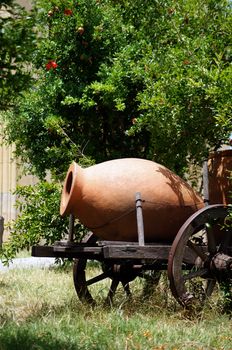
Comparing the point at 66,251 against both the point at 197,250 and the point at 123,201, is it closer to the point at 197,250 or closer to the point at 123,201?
the point at 123,201

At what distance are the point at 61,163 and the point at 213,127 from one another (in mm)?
3079

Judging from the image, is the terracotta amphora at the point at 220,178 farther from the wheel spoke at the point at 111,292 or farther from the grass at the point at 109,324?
the wheel spoke at the point at 111,292

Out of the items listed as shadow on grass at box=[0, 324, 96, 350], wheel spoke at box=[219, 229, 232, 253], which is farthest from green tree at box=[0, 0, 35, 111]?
wheel spoke at box=[219, 229, 232, 253]

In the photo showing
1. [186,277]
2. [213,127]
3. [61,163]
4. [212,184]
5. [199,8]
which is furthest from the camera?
[61,163]

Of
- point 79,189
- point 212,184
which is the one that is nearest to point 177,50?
point 212,184

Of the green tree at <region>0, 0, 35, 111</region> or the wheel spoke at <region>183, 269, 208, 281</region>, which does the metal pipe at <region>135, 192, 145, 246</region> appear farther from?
the green tree at <region>0, 0, 35, 111</region>

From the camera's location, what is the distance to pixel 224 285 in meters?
5.89

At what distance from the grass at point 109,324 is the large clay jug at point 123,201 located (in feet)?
2.08

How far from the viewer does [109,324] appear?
5.29 meters

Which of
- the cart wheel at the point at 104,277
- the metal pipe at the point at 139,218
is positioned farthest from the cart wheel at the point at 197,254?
the cart wheel at the point at 104,277

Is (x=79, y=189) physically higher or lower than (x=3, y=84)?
lower

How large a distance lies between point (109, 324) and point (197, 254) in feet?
3.35

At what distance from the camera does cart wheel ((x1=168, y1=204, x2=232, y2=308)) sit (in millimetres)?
5590

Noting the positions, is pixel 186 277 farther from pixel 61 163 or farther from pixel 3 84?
pixel 61 163
